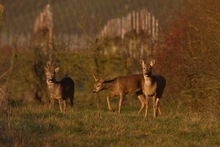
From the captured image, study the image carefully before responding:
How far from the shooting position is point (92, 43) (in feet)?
77.5

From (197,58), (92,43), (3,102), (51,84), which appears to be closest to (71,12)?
(92,43)

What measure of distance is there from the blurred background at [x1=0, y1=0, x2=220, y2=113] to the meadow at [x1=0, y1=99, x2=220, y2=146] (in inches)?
211

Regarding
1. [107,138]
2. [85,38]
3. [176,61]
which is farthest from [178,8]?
[107,138]

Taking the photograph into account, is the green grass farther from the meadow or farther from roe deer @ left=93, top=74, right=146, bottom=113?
roe deer @ left=93, top=74, right=146, bottom=113

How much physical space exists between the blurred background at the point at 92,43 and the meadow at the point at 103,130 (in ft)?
17.6

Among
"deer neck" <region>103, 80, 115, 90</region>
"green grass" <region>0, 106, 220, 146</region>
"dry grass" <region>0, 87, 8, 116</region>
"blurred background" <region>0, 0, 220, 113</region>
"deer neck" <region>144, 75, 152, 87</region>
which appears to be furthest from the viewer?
"blurred background" <region>0, 0, 220, 113</region>

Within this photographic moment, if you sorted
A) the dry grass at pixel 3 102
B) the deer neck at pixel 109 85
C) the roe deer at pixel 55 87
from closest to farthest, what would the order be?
the dry grass at pixel 3 102, the roe deer at pixel 55 87, the deer neck at pixel 109 85

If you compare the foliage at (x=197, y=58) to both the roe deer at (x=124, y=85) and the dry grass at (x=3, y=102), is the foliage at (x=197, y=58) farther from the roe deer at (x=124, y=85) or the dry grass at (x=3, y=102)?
the dry grass at (x=3, y=102)

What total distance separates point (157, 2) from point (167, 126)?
1350cm

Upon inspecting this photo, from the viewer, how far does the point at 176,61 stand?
19.8m

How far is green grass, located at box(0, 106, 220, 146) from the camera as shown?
9.90m

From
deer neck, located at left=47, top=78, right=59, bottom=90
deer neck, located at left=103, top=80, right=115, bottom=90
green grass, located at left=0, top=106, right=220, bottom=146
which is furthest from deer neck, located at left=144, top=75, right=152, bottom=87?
deer neck, located at left=47, top=78, right=59, bottom=90

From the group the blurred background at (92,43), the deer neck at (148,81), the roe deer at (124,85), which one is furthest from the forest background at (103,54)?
the deer neck at (148,81)

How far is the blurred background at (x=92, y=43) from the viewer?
20172 mm
